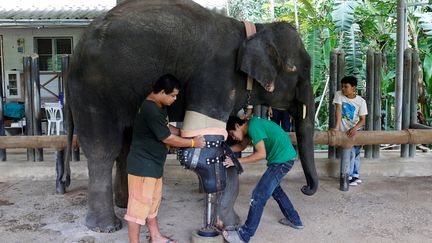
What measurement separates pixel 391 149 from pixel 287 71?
14.6 ft

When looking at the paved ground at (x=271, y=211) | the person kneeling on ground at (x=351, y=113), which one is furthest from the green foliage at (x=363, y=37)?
the paved ground at (x=271, y=211)

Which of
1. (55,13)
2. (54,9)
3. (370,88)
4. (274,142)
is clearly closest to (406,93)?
(370,88)

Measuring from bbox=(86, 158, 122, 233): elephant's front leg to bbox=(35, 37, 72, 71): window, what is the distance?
8.94 metres

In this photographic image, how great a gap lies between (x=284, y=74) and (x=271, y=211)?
145cm

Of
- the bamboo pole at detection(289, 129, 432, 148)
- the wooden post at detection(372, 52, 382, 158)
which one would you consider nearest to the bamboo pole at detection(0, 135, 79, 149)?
the bamboo pole at detection(289, 129, 432, 148)

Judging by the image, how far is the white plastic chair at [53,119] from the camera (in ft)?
30.7

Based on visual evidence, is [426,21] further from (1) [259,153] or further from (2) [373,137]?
(1) [259,153]

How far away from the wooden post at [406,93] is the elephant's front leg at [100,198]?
4311 mm

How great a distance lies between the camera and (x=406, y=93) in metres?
6.76

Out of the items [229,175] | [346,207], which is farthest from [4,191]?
[346,207]

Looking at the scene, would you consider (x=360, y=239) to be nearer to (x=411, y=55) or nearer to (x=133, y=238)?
(x=133, y=238)

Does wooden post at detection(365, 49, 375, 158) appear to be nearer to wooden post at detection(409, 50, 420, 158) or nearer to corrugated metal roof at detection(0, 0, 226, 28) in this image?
wooden post at detection(409, 50, 420, 158)

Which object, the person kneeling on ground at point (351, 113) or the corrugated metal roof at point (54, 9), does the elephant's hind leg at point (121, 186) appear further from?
the corrugated metal roof at point (54, 9)

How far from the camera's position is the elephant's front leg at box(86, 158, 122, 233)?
14.3 ft
